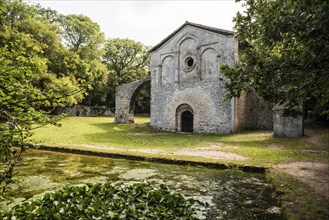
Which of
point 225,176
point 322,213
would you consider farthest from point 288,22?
point 225,176

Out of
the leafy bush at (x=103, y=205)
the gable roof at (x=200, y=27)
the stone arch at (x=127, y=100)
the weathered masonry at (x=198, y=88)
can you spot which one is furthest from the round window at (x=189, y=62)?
the leafy bush at (x=103, y=205)

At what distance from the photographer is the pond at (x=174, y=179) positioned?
14.2 feet

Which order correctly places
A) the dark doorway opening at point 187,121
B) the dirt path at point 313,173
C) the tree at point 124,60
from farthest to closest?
1. the tree at point 124,60
2. the dark doorway opening at point 187,121
3. the dirt path at point 313,173

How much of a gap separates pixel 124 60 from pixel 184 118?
24.8 metres

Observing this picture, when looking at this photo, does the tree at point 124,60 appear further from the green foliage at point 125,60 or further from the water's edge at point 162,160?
the water's edge at point 162,160

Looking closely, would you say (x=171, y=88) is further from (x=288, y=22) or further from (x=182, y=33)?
(x=288, y=22)

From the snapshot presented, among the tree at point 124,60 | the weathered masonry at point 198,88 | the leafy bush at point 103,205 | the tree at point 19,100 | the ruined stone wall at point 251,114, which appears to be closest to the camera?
the tree at point 19,100

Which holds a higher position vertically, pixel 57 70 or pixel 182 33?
pixel 182 33

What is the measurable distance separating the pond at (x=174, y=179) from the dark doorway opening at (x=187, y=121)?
10.8 m

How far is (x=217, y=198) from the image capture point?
4719 mm

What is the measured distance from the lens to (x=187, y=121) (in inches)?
739

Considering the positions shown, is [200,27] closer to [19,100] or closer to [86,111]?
[19,100]

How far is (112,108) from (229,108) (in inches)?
901

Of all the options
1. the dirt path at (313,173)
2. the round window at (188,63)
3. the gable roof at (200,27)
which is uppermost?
the gable roof at (200,27)
